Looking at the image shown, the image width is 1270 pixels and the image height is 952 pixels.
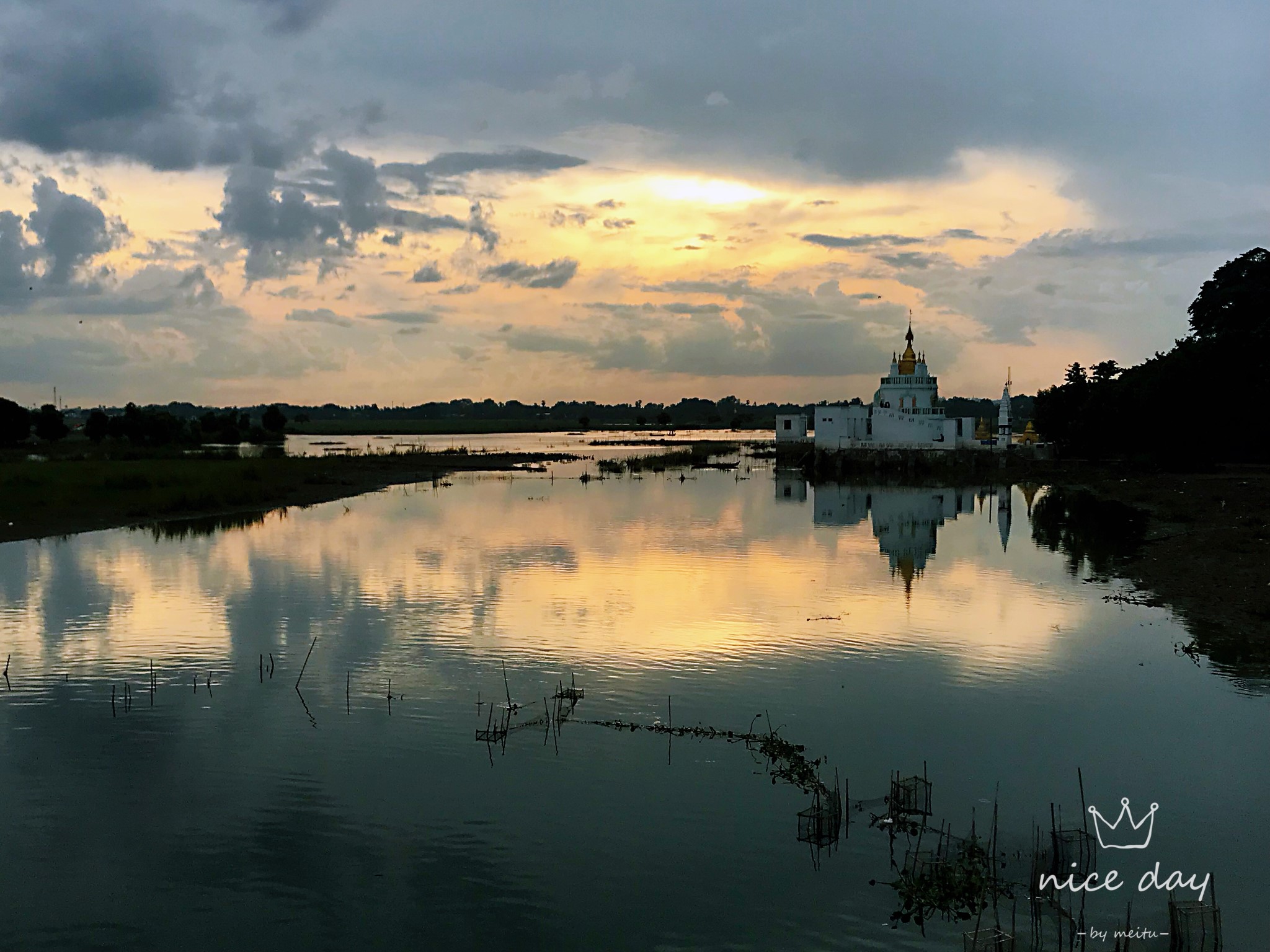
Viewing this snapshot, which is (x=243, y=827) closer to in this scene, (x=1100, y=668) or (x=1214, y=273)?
(x=1100, y=668)

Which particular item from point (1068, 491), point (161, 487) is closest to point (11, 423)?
point (161, 487)

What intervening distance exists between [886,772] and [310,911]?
812cm

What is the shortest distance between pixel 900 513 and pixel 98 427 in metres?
94.4

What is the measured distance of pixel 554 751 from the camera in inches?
615

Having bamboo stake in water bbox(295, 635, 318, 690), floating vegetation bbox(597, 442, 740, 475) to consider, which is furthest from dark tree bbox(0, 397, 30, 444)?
bamboo stake in water bbox(295, 635, 318, 690)

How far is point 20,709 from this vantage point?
696 inches

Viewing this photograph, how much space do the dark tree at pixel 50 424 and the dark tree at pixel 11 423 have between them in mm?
8808

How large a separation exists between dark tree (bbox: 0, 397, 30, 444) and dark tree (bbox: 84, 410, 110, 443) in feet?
37.2

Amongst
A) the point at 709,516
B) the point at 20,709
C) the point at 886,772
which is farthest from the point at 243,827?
the point at 709,516

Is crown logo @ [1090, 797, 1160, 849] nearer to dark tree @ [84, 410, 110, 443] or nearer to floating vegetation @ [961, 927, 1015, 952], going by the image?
floating vegetation @ [961, 927, 1015, 952]

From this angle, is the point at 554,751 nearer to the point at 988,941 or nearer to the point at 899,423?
the point at 988,941

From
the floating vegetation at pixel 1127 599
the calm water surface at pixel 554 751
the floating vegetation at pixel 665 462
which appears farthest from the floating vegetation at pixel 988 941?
A: the floating vegetation at pixel 665 462

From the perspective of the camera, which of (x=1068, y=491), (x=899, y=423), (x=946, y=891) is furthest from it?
(x=899, y=423)

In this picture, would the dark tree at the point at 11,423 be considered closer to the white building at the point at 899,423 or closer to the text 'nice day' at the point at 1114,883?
the white building at the point at 899,423
